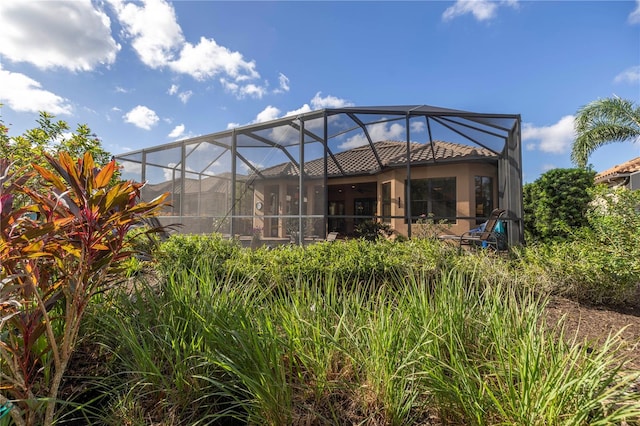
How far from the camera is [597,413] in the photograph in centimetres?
118

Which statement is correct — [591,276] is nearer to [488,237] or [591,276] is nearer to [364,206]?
[488,237]

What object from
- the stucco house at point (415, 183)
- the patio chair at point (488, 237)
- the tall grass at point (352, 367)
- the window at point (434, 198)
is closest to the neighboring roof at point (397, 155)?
the stucco house at point (415, 183)

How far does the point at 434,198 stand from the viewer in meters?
9.41

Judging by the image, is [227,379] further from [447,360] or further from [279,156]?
[279,156]

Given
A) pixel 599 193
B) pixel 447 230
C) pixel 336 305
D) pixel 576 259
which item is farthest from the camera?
pixel 447 230

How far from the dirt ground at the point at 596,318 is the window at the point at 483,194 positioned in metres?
5.60

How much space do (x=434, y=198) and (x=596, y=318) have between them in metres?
6.22

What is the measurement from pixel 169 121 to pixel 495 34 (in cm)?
897

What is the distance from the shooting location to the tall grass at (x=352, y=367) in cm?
128

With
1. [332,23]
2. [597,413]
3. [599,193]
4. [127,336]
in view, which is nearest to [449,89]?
[332,23]

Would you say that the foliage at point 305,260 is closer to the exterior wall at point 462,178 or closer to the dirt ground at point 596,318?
the dirt ground at point 596,318

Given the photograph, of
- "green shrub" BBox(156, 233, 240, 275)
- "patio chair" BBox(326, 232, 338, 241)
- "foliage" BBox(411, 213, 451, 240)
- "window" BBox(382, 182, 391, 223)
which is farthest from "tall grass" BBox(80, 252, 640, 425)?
"window" BBox(382, 182, 391, 223)

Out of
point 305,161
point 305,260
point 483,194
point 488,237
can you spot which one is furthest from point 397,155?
point 305,260

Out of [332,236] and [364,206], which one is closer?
[332,236]
